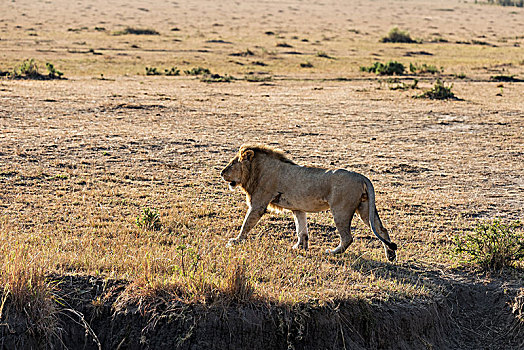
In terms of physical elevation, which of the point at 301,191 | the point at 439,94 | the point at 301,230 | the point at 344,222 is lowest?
the point at 439,94

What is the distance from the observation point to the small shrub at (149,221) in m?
8.86

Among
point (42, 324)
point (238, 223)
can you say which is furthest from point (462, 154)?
point (42, 324)

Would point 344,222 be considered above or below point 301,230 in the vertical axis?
above

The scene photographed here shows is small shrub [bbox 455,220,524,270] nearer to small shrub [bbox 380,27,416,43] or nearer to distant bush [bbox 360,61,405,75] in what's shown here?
distant bush [bbox 360,61,405,75]

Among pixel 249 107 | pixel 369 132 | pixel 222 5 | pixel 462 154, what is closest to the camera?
pixel 462 154

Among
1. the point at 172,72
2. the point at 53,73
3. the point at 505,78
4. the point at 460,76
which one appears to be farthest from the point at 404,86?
the point at 53,73

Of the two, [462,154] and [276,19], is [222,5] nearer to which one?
[276,19]

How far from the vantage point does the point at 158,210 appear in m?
9.84

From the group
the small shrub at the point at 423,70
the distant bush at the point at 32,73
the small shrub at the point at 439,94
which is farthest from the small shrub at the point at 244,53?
the small shrub at the point at 439,94

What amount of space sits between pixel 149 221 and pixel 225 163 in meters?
4.33

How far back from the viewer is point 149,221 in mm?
8977

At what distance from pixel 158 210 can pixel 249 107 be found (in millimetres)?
10515

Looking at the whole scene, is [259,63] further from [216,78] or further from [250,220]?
[250,220]

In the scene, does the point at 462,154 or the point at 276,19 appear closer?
the point at 462,154
